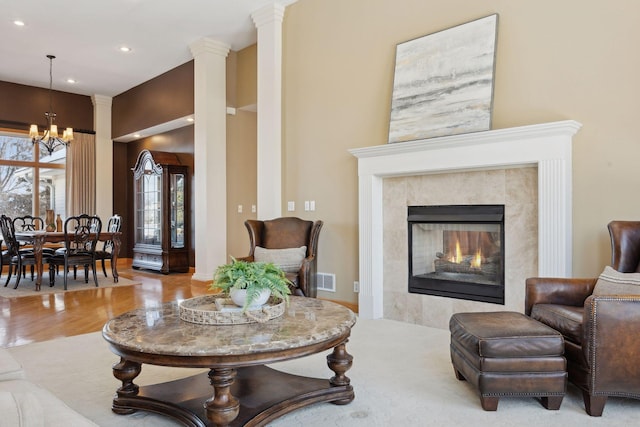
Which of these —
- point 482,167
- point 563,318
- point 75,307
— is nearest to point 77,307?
point 75,307

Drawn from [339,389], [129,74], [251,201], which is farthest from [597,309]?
[129,74]

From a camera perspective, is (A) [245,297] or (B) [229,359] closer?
(B) [229,359]

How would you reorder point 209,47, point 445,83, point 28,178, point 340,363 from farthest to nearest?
point 28,178
point 209,47
point 445,83
point 340,363

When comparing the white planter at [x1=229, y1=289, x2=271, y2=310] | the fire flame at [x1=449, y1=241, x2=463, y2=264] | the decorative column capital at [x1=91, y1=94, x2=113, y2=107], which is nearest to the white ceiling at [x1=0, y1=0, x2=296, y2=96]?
the decorative column capital at [x1=91, y1=94, x2=113, y2=107]

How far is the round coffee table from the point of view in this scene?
1.83 meters

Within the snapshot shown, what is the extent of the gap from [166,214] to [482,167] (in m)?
5.77

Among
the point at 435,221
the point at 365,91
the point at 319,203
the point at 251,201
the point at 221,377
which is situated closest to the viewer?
the point at 221,377

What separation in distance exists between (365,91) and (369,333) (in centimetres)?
239

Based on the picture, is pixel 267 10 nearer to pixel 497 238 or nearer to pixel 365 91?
pixel 365 91

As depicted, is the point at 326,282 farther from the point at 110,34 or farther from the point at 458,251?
the point at 110,34

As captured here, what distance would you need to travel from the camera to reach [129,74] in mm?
Result: 8180

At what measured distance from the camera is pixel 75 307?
4984 mm

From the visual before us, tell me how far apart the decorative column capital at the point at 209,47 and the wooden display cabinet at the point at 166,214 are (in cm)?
207

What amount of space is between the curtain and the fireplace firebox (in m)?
7.48
